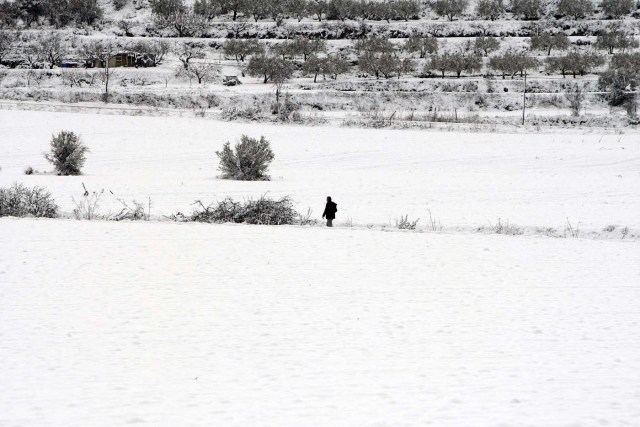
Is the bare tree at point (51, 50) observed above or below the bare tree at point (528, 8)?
below

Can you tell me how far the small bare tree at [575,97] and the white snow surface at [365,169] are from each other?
488 inches

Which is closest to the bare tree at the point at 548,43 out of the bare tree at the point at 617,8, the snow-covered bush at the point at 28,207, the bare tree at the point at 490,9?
the bare tree at the point at 490,9

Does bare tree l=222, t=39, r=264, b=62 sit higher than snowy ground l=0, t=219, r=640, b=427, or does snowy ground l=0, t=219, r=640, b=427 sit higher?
bare tree l=222, t=39, r=264, b=62

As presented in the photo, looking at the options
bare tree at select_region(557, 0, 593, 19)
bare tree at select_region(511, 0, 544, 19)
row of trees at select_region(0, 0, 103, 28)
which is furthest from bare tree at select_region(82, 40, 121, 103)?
bare tree at select_region(557, 0, 593, 19)

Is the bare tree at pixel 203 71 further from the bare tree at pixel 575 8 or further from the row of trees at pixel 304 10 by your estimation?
the bare tree at pixel 575 8

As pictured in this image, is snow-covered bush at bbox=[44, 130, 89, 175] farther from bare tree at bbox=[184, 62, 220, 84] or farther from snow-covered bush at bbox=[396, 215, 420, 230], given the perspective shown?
bare tree at bbox=[184, 62, 220, 84]

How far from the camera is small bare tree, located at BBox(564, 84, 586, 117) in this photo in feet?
184

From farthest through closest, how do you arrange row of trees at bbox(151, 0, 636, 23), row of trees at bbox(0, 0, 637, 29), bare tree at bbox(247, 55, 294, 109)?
row of trees at bbox(0, 0, 637, 29) < row of trees at bbox(151, 0, 636, 23) < bare tree at bbox(247, 55, 294, 109)

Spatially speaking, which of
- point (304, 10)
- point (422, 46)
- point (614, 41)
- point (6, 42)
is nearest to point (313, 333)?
point (422, 46)

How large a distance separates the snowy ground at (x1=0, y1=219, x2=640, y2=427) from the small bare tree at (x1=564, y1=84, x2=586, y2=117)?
143ft

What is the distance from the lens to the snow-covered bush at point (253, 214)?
19297mm

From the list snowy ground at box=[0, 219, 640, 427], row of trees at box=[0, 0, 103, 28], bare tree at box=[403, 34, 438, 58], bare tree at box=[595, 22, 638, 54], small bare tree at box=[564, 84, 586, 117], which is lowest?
snowy ground at box=[0, 219, 640, 427]

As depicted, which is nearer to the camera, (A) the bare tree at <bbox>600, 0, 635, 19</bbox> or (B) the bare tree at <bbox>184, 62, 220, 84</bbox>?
(B) the bare tree at <bbox>184, 62, 220, 84</bbox>

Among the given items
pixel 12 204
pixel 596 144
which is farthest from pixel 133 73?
pixel 12 204
